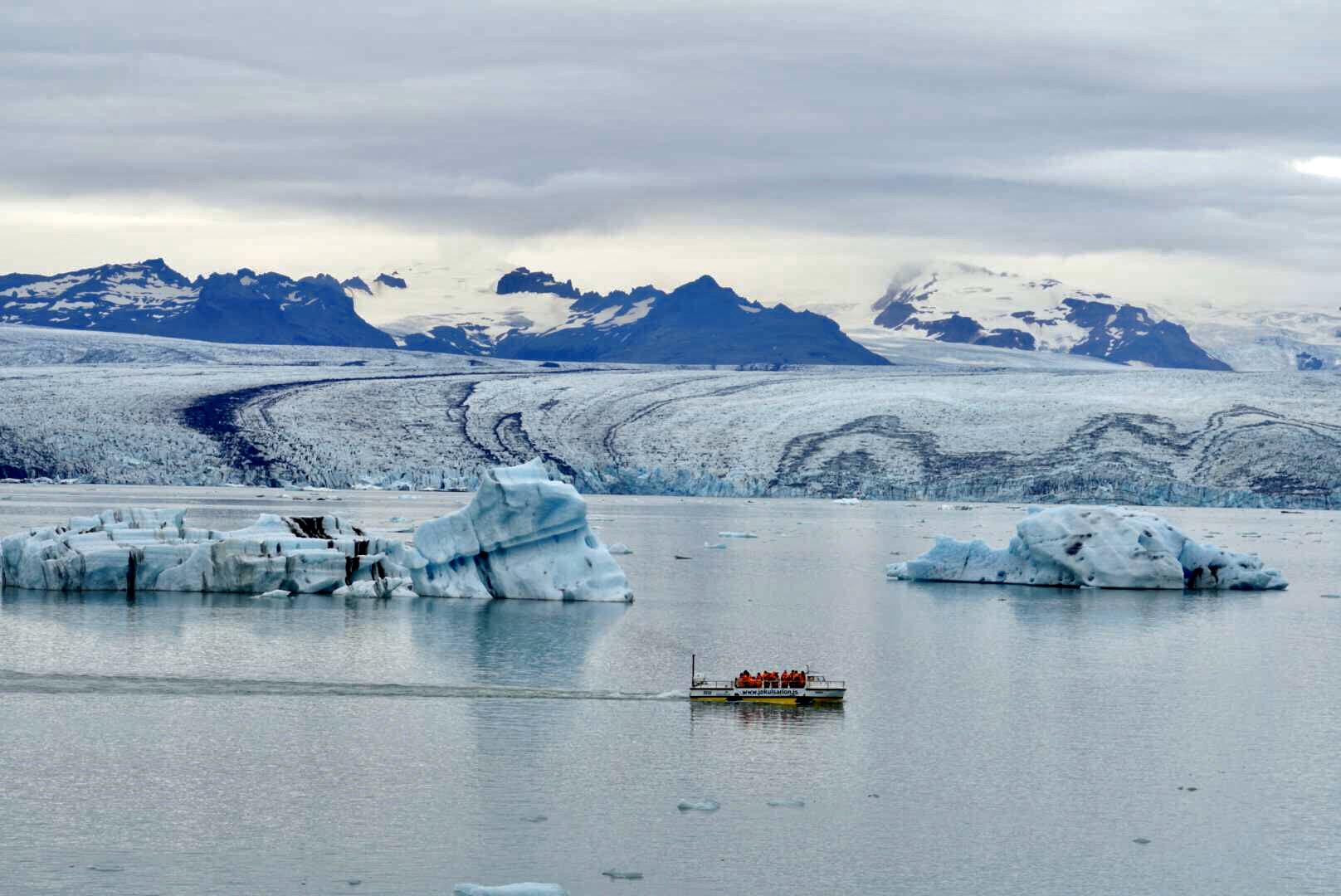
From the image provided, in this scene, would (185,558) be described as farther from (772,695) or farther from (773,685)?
(772,695)

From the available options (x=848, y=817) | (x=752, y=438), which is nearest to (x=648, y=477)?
(x=752, y=438)

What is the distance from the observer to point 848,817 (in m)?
22.8

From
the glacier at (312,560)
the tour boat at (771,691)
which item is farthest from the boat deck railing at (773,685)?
the glacier at (312,560)

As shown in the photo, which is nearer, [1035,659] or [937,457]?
[1035,659]

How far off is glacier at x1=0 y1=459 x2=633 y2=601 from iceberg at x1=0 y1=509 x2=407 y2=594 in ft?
0.10

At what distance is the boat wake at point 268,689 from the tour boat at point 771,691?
52 cm

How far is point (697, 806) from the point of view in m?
23.0

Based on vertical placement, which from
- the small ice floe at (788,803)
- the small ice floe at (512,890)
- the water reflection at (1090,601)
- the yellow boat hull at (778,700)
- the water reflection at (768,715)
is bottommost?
the water reflection at (1090,601)

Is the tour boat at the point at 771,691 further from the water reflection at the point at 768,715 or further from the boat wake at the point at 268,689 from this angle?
the boat wake at the point at 268,689

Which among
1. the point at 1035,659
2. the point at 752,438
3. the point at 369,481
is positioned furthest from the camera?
the point at 752,438

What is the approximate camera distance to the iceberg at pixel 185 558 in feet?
149

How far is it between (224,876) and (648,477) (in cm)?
10143

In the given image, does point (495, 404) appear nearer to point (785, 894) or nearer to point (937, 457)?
point (937, 457)

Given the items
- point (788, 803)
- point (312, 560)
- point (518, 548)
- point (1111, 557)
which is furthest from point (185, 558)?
point (1111, 557)
